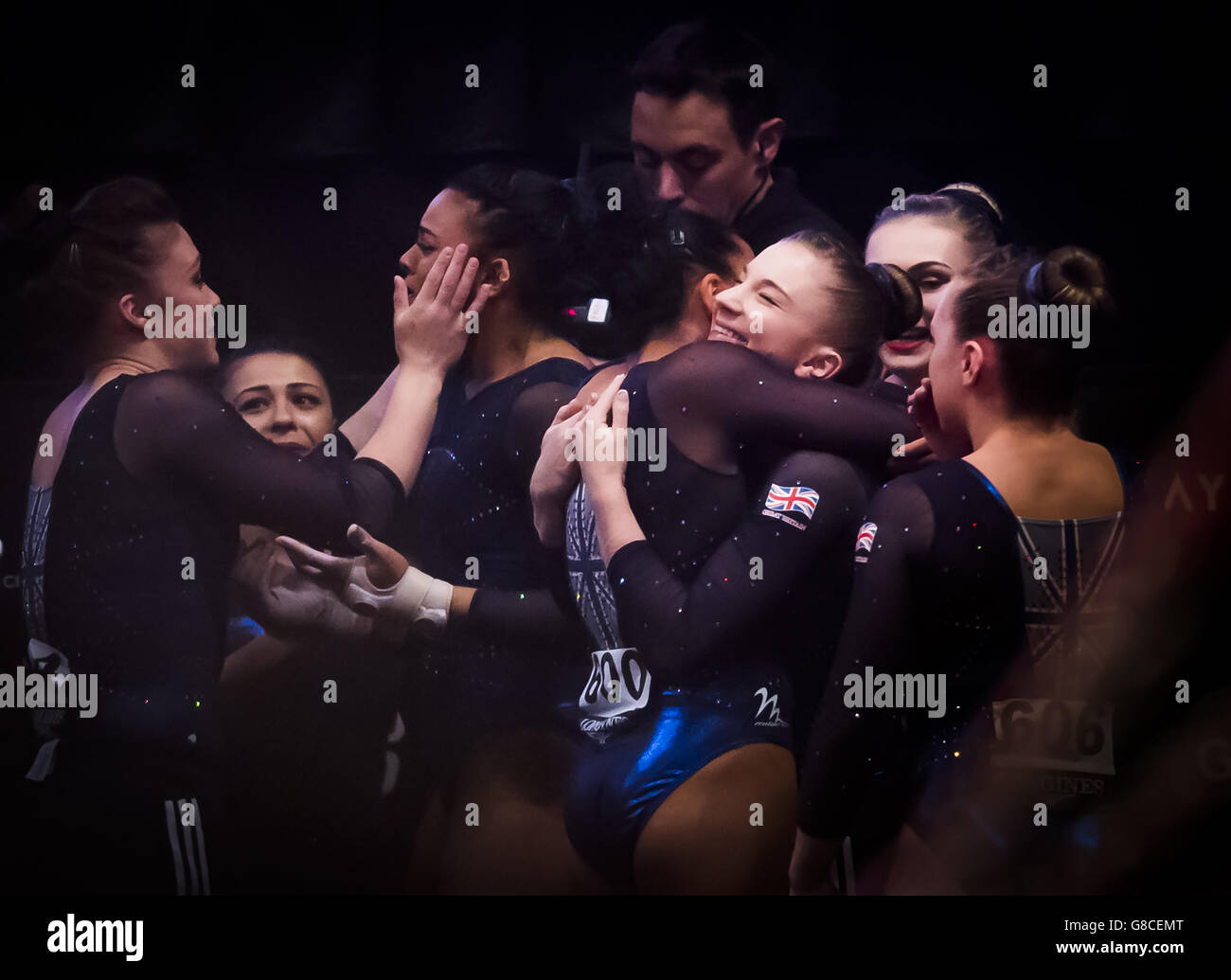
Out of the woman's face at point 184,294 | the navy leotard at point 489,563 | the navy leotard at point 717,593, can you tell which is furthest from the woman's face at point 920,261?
the woman's face at point 184,294

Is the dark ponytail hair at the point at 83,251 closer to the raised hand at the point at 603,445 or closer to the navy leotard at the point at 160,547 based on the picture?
the navy leotard at the point at 160,547

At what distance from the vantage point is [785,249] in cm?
280

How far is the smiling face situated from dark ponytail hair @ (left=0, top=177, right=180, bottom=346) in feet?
3.66

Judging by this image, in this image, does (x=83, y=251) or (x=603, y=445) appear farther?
(x=83, y=251)

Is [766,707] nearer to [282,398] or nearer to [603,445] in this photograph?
[603,445]

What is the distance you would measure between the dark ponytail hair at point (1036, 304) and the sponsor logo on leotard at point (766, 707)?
0.82 metres

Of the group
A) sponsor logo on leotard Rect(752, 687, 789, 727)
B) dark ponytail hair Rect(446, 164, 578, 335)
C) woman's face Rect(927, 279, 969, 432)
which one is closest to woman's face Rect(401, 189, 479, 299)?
dark ponytail hair Rect(446, 164, 578, 335)

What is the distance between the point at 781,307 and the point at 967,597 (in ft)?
2.47

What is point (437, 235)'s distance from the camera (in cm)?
289

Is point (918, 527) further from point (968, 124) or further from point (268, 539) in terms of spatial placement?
point (268, 539)

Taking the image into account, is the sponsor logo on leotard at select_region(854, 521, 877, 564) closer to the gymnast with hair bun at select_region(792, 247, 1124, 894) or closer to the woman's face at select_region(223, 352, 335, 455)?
the gymnast with hair bun at select_region(792, 247, 1124, 894)

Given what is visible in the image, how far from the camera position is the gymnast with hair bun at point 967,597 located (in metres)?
2.73

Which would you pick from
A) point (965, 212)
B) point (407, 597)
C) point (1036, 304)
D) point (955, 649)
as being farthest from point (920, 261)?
point (407, 597)

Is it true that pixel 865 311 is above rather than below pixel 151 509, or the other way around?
above
